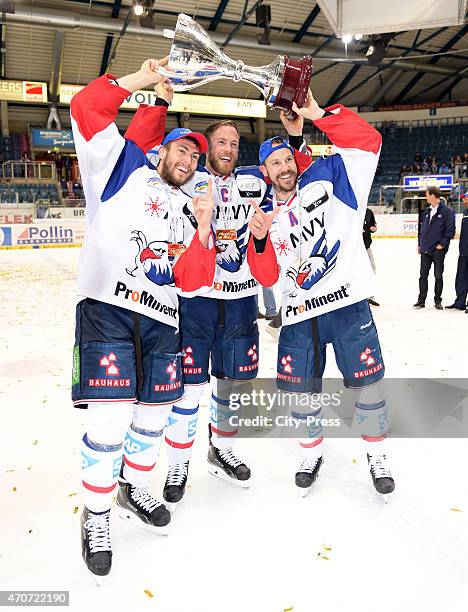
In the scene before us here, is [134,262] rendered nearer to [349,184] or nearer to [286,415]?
[349,184]

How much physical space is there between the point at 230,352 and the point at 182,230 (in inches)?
26.6

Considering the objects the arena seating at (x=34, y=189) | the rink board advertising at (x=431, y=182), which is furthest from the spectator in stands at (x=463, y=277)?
the rink board advertising at (x=431, y=182)

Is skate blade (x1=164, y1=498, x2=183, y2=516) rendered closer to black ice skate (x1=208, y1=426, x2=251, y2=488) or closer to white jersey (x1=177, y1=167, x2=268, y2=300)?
black ice skate (x1=208, y1=426, x2=251, y2=488)

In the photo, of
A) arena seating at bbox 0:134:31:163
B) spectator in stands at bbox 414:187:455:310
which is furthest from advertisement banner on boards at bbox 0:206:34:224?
spectator in stands at bbox 414:187:455:310

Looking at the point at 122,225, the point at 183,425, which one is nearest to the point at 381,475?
the point at 183,425

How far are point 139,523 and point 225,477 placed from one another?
1.93 ft

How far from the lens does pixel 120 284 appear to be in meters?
2.11

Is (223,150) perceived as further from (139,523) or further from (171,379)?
(139,523)

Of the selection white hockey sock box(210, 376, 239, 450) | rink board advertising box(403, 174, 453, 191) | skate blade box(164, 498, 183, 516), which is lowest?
skate blade box(164, 498, 183, 516)

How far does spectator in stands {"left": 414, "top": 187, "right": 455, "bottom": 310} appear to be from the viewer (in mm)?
7602

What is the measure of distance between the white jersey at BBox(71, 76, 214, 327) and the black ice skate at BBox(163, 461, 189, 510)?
0.87 metres

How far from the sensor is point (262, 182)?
8.82ft

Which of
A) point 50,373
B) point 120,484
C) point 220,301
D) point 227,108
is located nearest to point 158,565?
point 120,484

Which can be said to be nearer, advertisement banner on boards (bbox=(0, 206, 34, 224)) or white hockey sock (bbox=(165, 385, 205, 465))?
white hockey sock (bbox=(165, 385, 205, 465))
